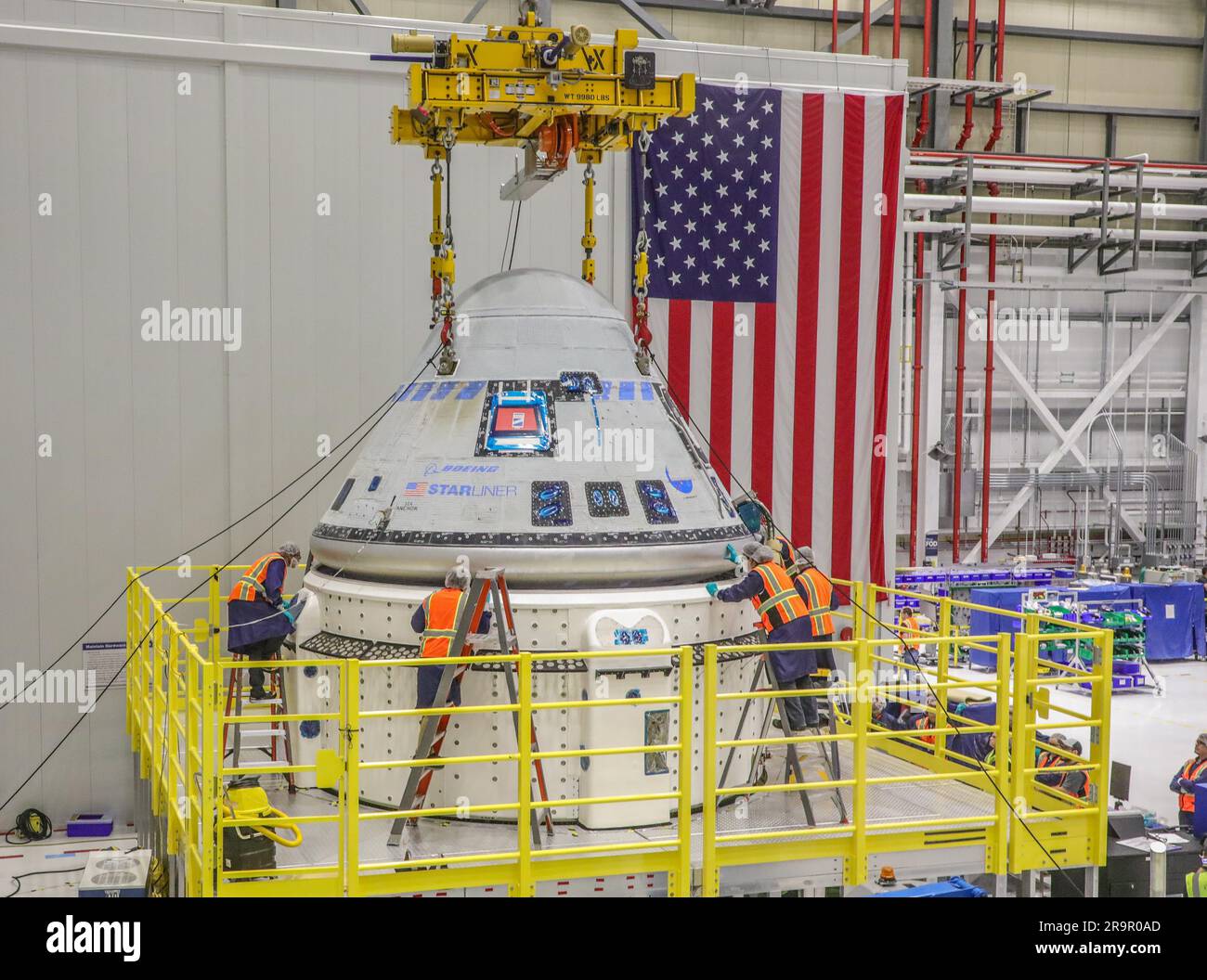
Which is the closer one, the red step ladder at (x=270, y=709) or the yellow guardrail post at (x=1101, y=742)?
the yellow guardrail post at (x=1101, y=742)

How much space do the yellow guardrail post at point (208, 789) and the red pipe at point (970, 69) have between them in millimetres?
22139

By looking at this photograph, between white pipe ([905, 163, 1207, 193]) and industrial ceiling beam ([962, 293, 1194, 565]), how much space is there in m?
3.08

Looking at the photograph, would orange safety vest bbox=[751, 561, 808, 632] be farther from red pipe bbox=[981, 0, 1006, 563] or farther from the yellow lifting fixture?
red pipe bbox=[981, 0, 1006, 563]

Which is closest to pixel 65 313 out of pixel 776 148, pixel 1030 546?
pixel 776 148

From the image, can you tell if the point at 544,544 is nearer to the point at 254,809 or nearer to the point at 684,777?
the point at 684,777

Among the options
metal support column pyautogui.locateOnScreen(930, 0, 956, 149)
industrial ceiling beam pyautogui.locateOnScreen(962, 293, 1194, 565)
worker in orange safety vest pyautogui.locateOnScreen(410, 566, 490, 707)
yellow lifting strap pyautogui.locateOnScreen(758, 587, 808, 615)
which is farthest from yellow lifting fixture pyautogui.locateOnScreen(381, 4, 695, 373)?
industrial ceiling beam pyautogui.locateOnScreen(962, 293, 1194, 565)

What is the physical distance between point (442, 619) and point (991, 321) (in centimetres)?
2105

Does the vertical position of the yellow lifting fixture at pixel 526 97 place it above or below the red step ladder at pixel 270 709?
above

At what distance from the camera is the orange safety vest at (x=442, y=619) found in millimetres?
8148

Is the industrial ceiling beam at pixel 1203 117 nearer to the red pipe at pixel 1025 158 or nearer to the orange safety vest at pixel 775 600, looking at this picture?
the red pipe at pixel 1025 158

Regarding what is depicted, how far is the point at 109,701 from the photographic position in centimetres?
1300

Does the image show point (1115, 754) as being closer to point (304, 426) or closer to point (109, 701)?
point (304, 426)

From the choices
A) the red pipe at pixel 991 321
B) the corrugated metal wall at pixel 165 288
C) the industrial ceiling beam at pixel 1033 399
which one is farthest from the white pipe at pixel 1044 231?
the corrugated metal wall at pixel 165 288

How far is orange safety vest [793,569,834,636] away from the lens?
8.97 metres
